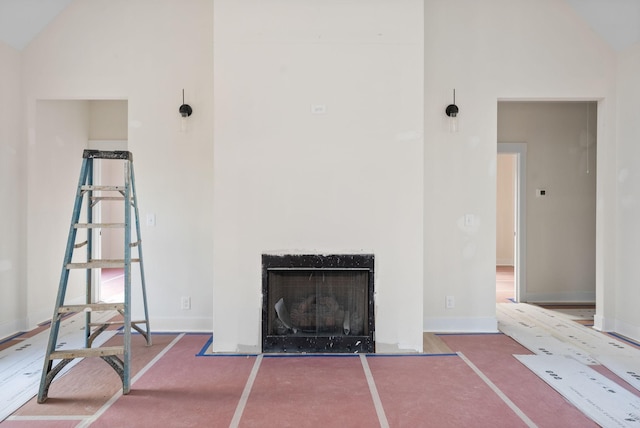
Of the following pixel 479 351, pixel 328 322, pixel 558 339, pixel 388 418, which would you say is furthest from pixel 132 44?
pixel 558 339

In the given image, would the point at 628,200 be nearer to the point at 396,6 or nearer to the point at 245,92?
the point at 396,6

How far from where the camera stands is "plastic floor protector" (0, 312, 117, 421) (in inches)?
102

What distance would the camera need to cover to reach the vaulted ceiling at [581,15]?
3738 mm

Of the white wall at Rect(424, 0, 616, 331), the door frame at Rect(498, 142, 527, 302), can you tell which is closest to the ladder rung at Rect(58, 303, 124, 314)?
the white wall at Rect(424, 0, 616, 331)

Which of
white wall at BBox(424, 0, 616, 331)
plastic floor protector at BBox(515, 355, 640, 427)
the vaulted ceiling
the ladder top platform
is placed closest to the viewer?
plastic floor protector at BBox(515, 355, 640, 427)

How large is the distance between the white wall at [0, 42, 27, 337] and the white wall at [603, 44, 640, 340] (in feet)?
18.3

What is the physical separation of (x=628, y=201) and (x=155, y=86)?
4.55 m

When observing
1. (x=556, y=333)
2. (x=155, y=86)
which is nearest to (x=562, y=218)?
(x=556, y=333)

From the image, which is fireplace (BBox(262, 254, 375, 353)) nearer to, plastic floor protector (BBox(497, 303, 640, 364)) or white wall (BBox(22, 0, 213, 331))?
A: white wall (BBox(22, 0, 213, 331))

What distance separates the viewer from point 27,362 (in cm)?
320

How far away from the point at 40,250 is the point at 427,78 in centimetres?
415

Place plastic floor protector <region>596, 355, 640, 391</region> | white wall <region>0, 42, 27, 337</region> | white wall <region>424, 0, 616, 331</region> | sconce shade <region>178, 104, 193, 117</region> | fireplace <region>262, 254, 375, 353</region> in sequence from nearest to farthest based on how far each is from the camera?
plastic floor protector <region>596, 355, 640, 391</region>, fireplace <region>262, 254, 375, 353</region>, white wall <region>0, 42, 27, 337</region>, sconce shade <region>178, 104, 193, 117</region>, white wall <region>424, 0, 616, 331</region>

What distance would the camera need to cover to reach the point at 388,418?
91.7 inches

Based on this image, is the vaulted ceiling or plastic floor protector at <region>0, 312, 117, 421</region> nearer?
plastic floor protector at <region>0, 312, 117, 421</region>
